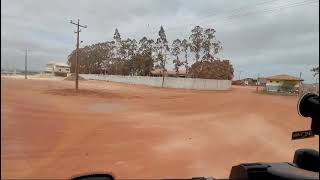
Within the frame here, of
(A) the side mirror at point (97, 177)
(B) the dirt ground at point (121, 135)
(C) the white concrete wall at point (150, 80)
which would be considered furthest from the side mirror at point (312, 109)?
(C) the white concrete wall at point (150, 80)

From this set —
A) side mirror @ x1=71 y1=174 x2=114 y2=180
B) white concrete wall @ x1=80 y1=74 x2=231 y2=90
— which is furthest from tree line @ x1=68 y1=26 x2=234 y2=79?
side mirror @ x1=71 y1=174 x2=114 y2=180

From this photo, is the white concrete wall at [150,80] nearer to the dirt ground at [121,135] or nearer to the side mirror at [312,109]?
the dirt ground at [121,135]

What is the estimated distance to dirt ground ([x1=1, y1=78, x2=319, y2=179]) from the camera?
1.53m

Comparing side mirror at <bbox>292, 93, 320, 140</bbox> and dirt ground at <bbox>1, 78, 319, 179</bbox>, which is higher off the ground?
side mirror at <bbox>292, 93, 320, 140</bbox>

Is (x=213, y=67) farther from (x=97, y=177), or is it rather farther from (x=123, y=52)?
(x=97, y=177)

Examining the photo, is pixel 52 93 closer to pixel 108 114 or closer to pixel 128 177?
pixel 128 177

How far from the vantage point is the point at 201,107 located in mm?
19016

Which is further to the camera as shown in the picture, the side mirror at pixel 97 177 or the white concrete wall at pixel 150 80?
the white concrete wall at pixel 150 80

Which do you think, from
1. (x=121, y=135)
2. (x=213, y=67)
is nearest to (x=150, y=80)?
(x=213, y=67)

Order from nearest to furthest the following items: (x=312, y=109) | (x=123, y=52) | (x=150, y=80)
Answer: (x=312, y=109) → (x=123, y=52) → (x=150, y=80)

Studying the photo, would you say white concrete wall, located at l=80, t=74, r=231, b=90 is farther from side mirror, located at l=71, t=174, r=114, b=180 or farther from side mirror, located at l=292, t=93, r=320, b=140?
side mirror, located at l=292, t=93, r=320, b=140

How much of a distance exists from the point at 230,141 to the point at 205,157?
90.5 inches

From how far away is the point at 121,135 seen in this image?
9.77m

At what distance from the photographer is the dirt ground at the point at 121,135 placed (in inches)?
60.2
